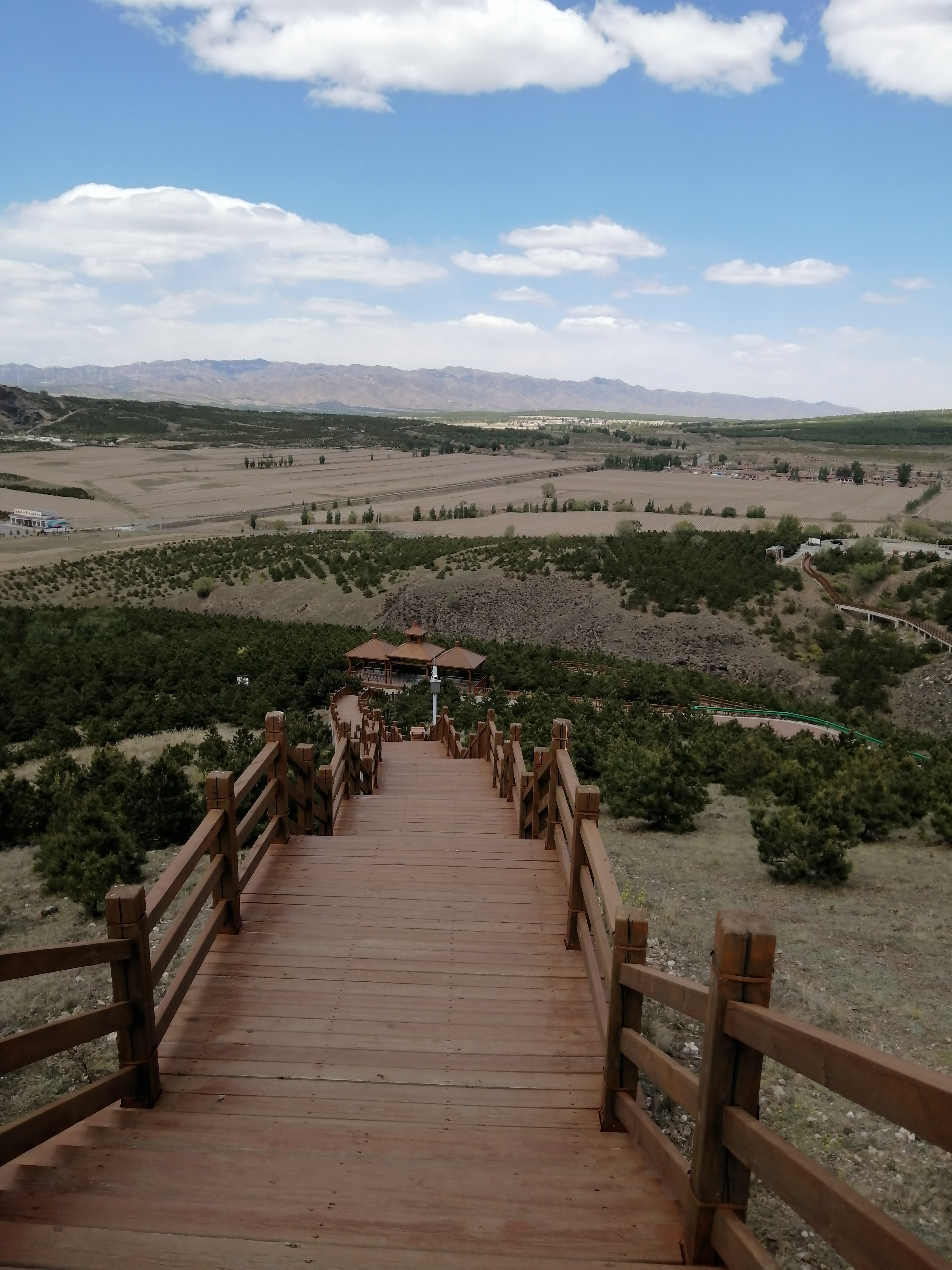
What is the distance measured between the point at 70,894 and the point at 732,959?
7254mm

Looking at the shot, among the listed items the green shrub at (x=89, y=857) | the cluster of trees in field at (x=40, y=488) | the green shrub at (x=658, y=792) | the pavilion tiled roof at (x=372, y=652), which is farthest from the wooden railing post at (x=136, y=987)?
the cluster of trees in field at (x=40, y=488)

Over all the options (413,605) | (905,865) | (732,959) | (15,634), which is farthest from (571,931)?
(413,605)

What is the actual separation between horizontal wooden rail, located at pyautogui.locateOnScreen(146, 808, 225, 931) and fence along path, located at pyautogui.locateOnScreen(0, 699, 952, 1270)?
0.05 ft

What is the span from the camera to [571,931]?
5.13 m

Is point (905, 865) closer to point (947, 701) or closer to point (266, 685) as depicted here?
point (266, 685)

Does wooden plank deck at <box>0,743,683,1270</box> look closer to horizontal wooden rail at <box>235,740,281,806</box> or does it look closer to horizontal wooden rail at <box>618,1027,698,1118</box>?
horizontal wooden rail at <box>618,1027,698,1118</box>

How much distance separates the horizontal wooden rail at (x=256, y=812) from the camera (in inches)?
203

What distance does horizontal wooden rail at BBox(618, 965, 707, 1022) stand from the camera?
271cm

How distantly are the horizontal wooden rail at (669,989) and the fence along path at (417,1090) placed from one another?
11 mm

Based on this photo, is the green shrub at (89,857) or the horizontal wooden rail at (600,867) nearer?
the horizontal wooden rail at (600,867)

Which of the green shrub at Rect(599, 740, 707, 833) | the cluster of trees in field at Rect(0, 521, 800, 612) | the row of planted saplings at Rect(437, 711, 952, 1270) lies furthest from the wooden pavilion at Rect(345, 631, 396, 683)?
the row of planted saplings at Rect(437, 711, 952, 1270)

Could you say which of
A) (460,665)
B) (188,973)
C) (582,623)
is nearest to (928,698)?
(582,623)

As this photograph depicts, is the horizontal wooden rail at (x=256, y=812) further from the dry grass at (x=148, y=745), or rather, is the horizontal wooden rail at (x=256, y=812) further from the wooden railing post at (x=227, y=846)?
the dry grass at (x=148, y=745)

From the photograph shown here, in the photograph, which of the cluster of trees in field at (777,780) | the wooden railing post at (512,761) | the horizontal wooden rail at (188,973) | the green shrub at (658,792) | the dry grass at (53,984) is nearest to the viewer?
the horizontal wooden rail at (188,973)
